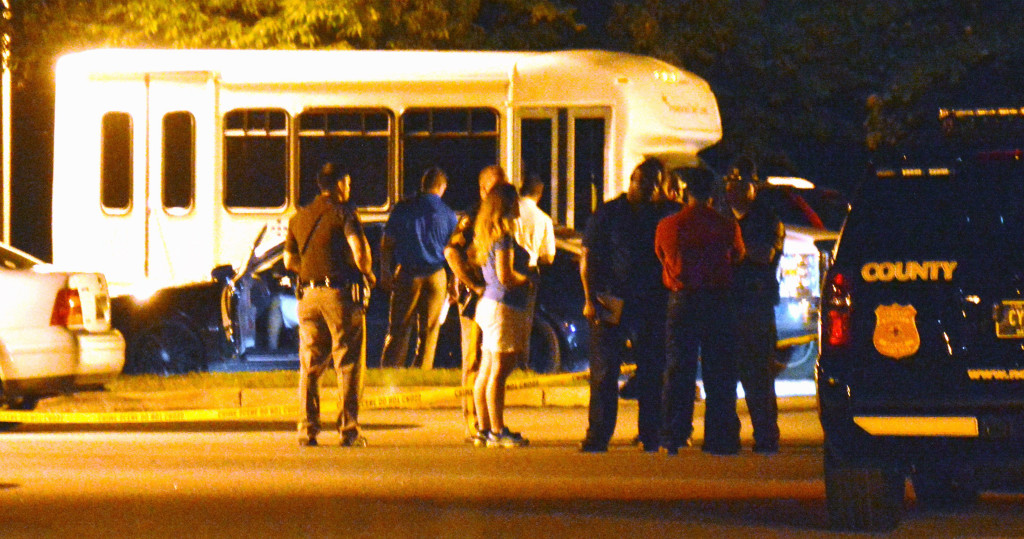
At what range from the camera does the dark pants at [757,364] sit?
1184 centimetres

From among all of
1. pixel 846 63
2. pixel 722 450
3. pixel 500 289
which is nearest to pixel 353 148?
pixel 500 289

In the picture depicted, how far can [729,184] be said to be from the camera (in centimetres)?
1208

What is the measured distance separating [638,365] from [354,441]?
6.23 ft

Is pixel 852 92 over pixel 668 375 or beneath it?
over

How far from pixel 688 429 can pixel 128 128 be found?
363 inches

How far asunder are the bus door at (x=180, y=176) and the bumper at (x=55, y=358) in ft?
18.3

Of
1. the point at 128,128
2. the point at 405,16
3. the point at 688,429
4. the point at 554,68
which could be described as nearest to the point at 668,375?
the point at 688,429

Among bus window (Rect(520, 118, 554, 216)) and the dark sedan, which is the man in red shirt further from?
bus window (Rect(520, 118, 554, 216))

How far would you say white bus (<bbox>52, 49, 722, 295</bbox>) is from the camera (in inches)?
728

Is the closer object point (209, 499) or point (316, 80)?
point (209, 499)

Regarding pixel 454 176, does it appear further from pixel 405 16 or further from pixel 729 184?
pixel 729 184

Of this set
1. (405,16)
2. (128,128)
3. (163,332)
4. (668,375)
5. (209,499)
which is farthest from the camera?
(405,16)

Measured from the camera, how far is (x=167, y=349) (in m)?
17.9

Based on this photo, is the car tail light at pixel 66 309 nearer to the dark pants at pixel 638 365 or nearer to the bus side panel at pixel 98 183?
the dark pants at pixel 638 365
